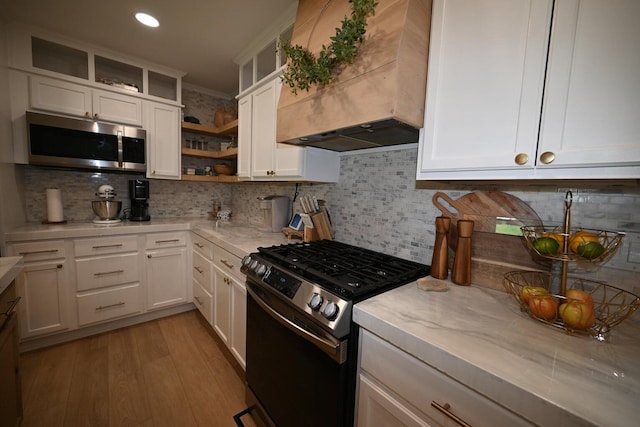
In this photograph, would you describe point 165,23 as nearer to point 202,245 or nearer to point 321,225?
point 202,245

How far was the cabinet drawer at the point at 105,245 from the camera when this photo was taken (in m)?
2.11

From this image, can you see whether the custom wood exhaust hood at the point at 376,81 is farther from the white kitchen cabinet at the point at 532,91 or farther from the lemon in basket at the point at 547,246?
the lemon in basket at the point at 547,246

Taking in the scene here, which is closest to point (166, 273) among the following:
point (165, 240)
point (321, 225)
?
point (165, 240)

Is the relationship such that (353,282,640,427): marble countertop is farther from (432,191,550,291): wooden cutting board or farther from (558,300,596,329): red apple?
(432,191,550,291): wooden cutting board

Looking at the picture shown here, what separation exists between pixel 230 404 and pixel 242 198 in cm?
215

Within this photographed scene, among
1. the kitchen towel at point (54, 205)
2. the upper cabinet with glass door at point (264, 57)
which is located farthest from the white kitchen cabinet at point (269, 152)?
the kitchen towel at point (54, 205)

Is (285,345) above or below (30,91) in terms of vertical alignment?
below

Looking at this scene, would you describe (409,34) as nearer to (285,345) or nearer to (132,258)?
(285,345)

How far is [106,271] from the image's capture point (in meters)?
2.23

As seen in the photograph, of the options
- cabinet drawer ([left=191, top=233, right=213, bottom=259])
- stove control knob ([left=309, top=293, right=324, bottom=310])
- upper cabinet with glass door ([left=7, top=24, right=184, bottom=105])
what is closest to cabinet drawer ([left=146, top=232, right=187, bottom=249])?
cabinet drawer ([left=191, top=233, right=213, bottom=259])

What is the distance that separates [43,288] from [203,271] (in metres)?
1.15

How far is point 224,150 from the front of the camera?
115 inches

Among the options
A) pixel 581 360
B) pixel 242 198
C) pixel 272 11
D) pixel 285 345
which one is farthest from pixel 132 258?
pixel 581 360

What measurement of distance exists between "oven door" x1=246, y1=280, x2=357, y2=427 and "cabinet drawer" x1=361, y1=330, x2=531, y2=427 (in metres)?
0.11
